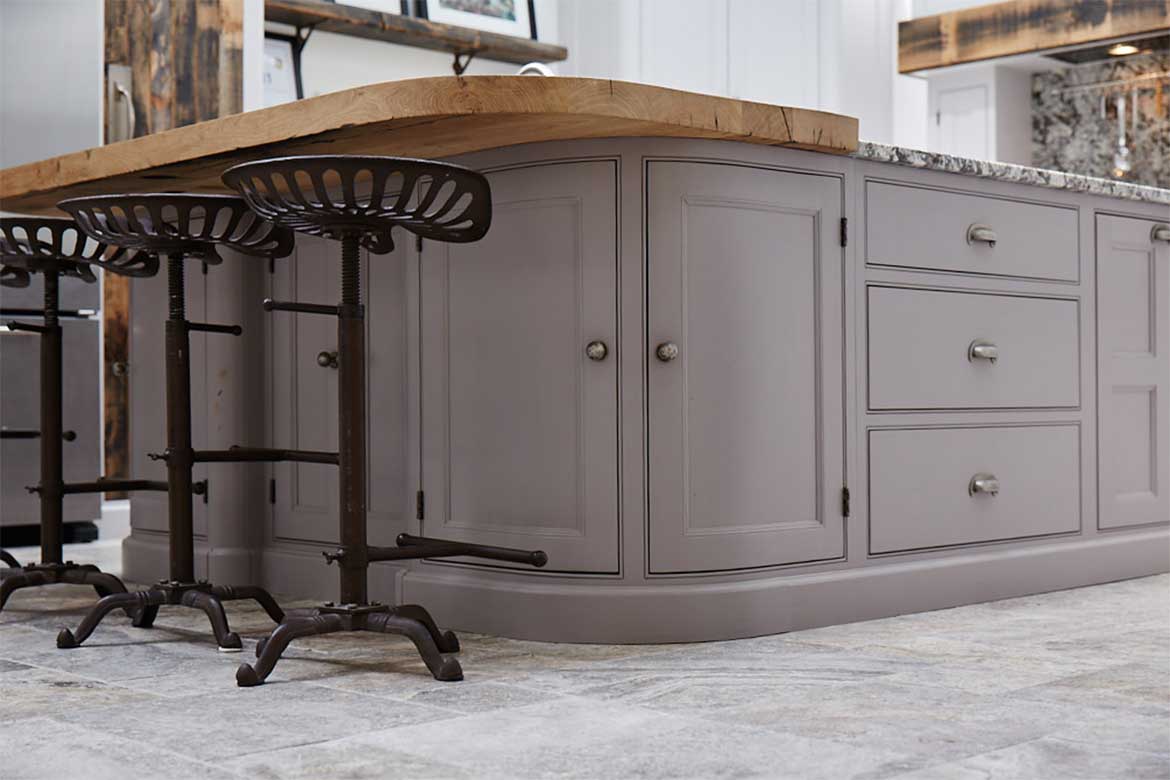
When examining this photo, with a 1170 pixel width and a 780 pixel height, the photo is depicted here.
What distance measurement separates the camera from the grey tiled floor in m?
1.61

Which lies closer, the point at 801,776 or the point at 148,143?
the point at 801,776

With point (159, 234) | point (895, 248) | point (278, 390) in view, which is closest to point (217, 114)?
point (278, 390)

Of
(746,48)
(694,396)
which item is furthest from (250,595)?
(746,48)

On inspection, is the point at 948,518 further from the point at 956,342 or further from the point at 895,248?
the point at 895,248

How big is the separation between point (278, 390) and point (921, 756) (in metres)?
1.88

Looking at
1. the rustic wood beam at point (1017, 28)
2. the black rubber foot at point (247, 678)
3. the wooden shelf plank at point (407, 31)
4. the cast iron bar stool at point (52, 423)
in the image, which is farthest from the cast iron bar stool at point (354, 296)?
the rustic wood beam at point (1017, 28)

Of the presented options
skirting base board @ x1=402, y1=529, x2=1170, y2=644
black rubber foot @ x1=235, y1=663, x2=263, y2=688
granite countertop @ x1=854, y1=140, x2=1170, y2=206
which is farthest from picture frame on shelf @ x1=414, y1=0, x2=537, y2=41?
black rubber foot @ x1=235, y1=663, x2=263, y2=688

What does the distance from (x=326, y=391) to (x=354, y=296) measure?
2.56 feet

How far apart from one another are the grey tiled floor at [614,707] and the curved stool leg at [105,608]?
0.04 meters

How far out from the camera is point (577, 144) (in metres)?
2.47

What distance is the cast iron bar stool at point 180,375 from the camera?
8.02 feet

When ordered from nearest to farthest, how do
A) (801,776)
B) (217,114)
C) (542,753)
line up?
1. (801,776)
2. (542,753)
3. (217,114)

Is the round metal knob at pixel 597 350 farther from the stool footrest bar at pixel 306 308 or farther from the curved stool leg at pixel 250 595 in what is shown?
the curved stool leg at pixel 250 595

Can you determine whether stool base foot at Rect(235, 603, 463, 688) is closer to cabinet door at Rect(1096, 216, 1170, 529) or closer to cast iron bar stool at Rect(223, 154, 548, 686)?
cast iron bar stool at Rect(223, 154, 548, 686)
